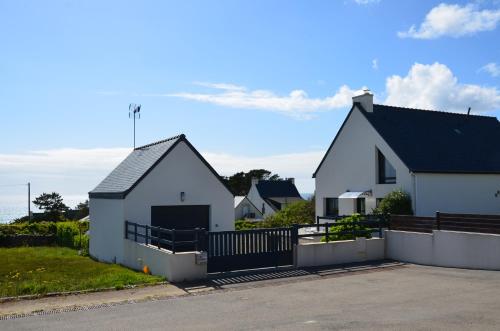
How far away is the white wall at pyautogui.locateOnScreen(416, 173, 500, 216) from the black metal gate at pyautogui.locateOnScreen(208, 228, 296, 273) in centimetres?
906

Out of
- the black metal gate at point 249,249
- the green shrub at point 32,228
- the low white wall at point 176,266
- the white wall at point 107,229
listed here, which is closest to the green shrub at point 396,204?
the black metal gate at point 249,249

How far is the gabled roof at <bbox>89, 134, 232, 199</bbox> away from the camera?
64.1 feet

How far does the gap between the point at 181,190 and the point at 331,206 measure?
1092cm

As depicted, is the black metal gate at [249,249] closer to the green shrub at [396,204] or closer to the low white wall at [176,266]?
the low white wall at [176,266]

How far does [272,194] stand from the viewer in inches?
2790

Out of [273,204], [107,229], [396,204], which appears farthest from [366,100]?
[273,204]

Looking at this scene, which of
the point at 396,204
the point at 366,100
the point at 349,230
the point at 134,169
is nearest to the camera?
the point at 349,230

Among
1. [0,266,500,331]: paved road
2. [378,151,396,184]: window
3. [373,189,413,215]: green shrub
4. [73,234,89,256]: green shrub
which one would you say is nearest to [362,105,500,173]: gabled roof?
[378,151,396,184]: window

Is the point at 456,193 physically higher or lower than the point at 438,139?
lower

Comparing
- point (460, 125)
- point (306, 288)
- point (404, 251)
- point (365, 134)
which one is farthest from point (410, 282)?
point (460, 125)

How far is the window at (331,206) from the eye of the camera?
1088 inches

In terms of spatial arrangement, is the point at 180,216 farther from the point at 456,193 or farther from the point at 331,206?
the point at 456,193

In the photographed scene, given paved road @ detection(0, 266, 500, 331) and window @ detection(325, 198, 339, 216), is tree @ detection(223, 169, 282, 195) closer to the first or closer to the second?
window @ detection(325, 198, 339, 216)

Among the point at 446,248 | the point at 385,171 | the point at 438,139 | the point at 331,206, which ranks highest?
the point at 438,139
